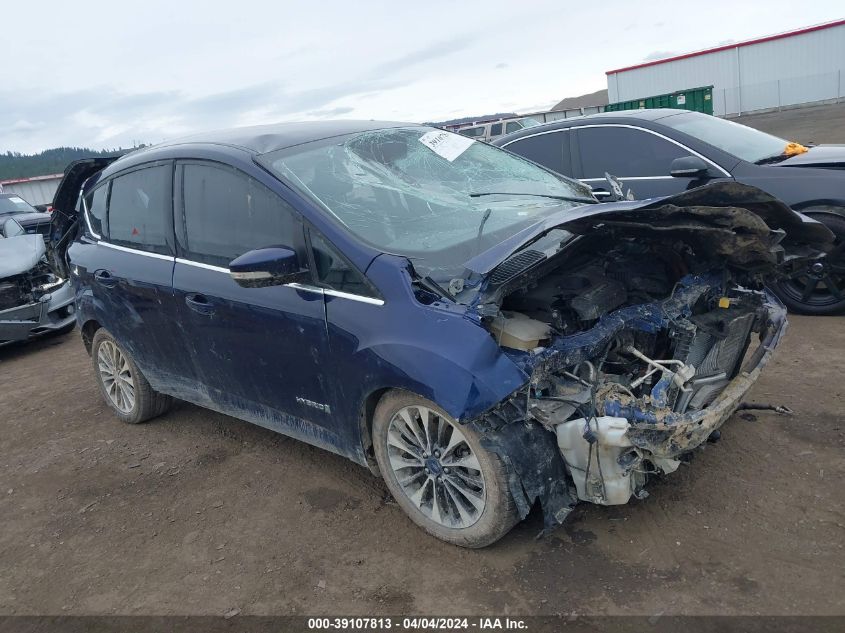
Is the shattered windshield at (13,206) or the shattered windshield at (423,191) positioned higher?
the shattered windshield at (13,206)

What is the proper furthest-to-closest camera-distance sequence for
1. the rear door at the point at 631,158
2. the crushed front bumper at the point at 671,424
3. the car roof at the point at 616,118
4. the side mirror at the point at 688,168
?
the car roof at the point at 616,118
the rear door at the point at 631,158
the side mirror at the point at 688,168
the crushed front bumper at the point at 671,424

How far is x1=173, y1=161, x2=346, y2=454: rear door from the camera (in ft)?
10.8

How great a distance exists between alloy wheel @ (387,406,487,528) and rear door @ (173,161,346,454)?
0.33 metres

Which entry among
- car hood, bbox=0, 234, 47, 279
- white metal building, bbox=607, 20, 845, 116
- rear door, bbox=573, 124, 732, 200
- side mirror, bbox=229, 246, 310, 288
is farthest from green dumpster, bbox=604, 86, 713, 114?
side mirror, bbox=229, 246, 310, 288

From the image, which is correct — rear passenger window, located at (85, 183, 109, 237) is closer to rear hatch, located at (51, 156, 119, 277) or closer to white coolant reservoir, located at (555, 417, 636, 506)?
rear hatch, located at (51, 156, 119, 277)

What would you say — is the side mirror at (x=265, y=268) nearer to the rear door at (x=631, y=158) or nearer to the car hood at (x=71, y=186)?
the car hood at (x=71, y=186)

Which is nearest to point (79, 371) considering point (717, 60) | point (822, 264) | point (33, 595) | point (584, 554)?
point (33, 595)

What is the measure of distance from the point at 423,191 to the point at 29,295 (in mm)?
5886

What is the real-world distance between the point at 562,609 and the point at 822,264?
3977 mm

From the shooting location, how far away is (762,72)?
36188mm

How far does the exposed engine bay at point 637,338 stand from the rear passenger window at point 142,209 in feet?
7.30

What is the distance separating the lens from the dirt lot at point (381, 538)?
2.70 metres

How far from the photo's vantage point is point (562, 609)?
8.53ft

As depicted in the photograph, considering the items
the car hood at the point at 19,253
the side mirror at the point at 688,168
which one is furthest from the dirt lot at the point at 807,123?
the car hood at the point at 19,253
